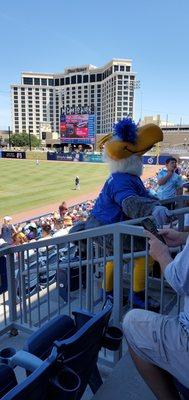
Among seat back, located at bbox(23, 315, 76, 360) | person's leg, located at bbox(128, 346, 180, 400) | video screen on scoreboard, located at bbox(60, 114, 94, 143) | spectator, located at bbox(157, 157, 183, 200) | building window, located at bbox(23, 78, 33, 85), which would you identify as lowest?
person's leg, located at bbox(128, 346, 180, 400)

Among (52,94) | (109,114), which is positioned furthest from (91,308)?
(52,94)

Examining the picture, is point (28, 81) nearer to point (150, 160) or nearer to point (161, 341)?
point (150, 160)

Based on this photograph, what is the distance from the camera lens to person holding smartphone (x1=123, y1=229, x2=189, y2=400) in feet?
5.21

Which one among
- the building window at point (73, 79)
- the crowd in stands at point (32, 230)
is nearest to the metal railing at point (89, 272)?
the crowd in stands at point (32, 230)

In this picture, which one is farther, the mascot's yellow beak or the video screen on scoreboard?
the video screen on scoreboard

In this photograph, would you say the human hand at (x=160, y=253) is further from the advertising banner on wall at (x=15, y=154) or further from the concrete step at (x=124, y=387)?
the advertising banner on wall at (x=15, y=154)

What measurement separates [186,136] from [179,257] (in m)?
111

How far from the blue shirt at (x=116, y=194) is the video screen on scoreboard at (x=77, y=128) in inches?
2602

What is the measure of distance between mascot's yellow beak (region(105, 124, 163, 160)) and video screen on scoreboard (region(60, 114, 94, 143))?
216ft

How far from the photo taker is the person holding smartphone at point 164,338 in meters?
1.59

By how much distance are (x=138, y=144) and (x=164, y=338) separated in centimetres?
207

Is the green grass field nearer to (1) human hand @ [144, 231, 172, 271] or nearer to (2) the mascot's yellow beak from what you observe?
(2) the mascot's yellow beak

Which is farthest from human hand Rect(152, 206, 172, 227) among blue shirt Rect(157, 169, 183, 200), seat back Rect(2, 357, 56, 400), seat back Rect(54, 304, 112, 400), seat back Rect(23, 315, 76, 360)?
blue shirt Rect(157, 169, 183, 200)

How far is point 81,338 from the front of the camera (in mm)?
1623
